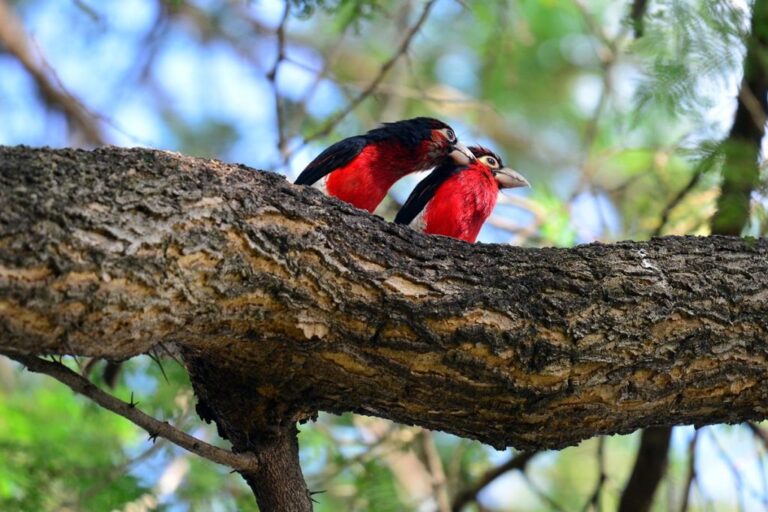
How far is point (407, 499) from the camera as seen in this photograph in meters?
7.96

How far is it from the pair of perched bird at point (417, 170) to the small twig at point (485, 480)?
4.11ft

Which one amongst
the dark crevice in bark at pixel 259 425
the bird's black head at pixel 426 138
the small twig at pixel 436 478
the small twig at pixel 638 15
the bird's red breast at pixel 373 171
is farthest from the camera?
the small twig at pixel 436 478

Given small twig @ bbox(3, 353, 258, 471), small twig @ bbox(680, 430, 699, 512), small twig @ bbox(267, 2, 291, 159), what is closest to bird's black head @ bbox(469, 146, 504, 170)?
small twig @ bbox(267, 2, 291, 159)

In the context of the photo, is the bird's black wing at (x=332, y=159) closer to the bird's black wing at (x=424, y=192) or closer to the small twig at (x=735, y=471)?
the bird's black wing at (x=424, y=192)

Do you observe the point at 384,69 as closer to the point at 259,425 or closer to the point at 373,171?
the point at 373,171

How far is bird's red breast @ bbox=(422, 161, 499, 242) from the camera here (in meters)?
5.51

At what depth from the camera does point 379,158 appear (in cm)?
555

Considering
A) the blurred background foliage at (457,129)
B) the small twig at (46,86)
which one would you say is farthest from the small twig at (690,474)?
the small twig at (46,86)

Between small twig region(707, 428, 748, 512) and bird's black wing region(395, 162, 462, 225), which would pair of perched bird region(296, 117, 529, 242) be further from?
small twig region(707, 428, 748, 512)

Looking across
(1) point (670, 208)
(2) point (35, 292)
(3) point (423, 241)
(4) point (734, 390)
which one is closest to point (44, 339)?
(2) point (35, 292)

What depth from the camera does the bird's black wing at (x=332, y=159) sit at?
17.8ft

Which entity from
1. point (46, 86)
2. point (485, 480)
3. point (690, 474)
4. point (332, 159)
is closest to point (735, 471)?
point (690, 474)

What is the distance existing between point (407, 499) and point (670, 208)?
3515 millimetres

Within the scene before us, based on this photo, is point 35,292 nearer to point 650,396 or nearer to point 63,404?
point 650,396
